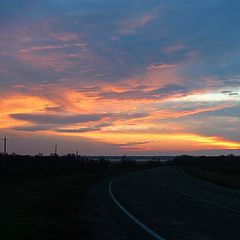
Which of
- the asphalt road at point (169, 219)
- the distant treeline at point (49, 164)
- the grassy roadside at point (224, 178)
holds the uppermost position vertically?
the distant treeline at point (49, 164)

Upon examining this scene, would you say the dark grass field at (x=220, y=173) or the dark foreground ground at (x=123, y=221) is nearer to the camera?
the dark foreground ground at (x=123, y=221)

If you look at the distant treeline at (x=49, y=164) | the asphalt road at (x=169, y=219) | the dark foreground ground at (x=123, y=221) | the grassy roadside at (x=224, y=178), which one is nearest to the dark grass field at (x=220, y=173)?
the grassy roadside at (x=224, y=178)

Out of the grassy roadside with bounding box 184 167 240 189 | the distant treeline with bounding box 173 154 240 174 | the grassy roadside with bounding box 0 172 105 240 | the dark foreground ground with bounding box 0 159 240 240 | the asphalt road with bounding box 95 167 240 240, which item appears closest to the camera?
the grassy roadside with bounding box 0 172 105 240

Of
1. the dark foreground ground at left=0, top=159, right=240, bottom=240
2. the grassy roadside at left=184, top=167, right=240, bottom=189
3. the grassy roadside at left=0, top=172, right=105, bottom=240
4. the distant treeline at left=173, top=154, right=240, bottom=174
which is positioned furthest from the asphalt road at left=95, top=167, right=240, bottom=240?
the distant treeline at left=173, top=154, right=240, bottom=174

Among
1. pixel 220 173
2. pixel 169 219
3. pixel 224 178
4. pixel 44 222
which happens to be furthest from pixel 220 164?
pixel 44 222

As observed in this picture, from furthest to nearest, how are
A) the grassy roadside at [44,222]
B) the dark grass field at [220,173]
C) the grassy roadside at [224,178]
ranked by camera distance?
1. the dark grass field at [220,173]
2. the grassy roadside at [224,178]
3. the grassy roadside at [44,222]

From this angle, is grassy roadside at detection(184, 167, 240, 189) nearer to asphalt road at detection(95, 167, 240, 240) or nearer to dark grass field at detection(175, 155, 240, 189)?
dark grass field at detection(175, 155, 240, 189)

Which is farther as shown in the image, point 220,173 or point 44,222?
point 220,173

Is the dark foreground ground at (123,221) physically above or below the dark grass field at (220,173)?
below

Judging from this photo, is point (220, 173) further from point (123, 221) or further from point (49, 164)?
point (123, 221)

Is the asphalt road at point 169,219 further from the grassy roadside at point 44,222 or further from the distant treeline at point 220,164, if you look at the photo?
the distant treeline at point 220,164

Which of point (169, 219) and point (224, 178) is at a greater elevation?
point (224, 178)

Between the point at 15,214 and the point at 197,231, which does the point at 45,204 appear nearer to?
the point at 15,214

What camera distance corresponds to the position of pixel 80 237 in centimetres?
1330
